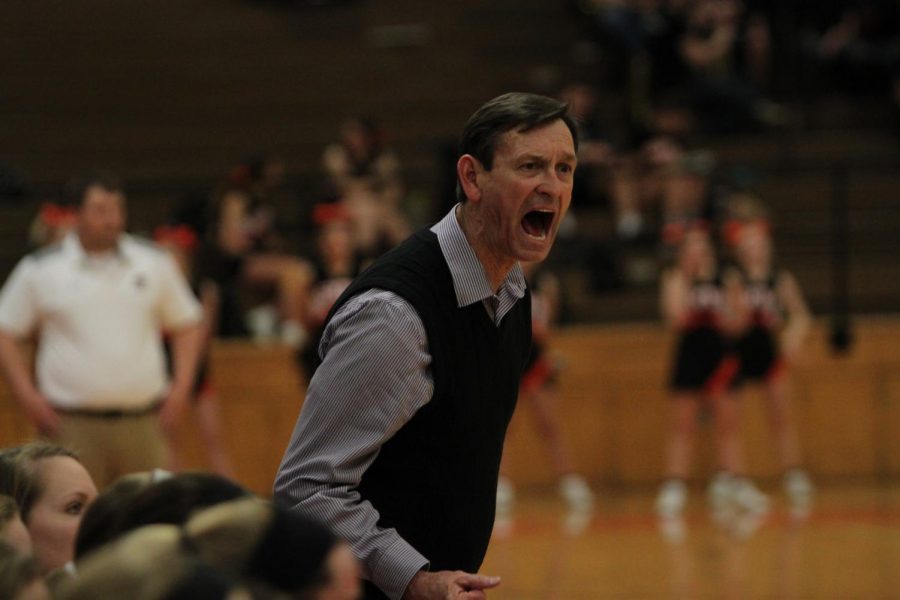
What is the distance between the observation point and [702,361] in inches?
388

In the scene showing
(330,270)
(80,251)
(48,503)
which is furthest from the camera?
(330,270)

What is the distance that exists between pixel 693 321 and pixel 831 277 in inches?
90.8

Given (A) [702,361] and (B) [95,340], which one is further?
(A) [702,361]

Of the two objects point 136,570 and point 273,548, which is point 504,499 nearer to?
point 273,548

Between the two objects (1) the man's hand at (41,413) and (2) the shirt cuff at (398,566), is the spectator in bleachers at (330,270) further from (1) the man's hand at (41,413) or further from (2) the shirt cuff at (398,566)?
(2) the shirt cuff at (398,566)

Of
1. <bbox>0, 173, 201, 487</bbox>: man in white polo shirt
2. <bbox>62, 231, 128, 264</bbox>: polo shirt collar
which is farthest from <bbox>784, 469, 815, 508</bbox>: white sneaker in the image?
<bbox>62, 231, 128, 264</bbox>: polo shirt collar

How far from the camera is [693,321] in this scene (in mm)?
9922

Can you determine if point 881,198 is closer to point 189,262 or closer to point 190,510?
point 189,262

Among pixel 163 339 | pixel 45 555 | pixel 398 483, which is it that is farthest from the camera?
pixel 163 339

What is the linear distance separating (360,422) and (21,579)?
80 cm

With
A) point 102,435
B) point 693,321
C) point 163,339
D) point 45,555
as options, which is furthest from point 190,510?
point 693,321

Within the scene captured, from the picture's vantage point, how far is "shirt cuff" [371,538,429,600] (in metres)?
2.76

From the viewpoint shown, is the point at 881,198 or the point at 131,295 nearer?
the point at 131,295

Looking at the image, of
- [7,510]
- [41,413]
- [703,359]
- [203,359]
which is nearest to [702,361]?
[703,359]
